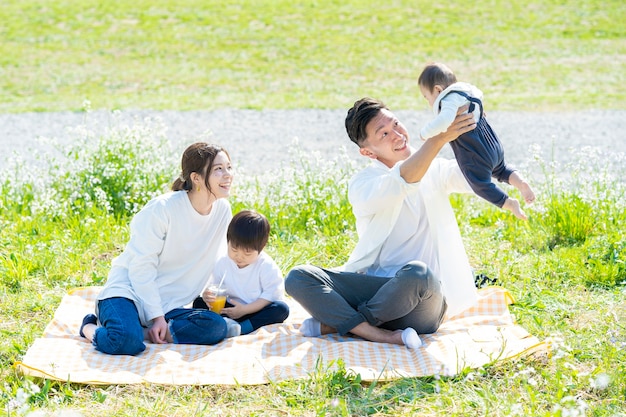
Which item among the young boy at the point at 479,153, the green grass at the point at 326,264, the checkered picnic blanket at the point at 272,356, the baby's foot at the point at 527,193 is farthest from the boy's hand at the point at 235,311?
the baby's foot at the point at 527,193

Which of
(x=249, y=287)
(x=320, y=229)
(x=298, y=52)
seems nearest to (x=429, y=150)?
(x=249, y=287)

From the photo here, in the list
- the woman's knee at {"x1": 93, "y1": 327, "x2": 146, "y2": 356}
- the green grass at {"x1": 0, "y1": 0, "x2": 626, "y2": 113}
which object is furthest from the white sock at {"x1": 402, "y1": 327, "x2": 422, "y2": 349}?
the green grass at {"x1": 0, "y1": 0, "x2": 626, "y2": 113}

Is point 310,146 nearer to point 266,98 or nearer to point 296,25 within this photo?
point 266,98

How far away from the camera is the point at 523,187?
13.8 feet

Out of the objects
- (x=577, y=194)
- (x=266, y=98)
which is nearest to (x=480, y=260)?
(x=577, y=194)

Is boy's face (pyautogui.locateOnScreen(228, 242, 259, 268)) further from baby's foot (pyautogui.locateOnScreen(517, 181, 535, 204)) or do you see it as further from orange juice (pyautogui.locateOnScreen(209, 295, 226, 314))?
baby's foot (pyautogui.locateOnScreen(517, 181, 535, 204))

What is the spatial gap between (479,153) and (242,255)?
1.30m

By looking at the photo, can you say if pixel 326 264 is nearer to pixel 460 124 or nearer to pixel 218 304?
pixel 218 304

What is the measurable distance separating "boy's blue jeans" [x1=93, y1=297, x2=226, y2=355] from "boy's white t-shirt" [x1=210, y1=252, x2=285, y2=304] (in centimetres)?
27

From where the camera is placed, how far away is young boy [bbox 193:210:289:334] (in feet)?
14.1

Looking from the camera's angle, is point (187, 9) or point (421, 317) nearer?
point (421, 317)

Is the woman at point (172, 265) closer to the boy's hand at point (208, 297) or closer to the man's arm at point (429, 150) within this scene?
the boy's hand at point (208, 297)

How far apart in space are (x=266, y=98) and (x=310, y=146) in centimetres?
336

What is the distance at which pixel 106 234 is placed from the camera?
18.7 feet
